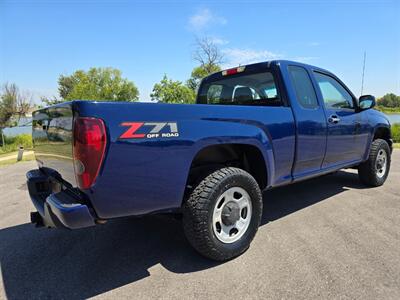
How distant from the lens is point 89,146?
6.11 ft

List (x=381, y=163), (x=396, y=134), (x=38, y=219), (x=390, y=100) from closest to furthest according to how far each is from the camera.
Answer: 1. (x=38, y=219)
2. (x=381, y=163)
3. (x=396, y=134)
4. (x=390, y=100)

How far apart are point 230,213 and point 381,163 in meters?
3.86

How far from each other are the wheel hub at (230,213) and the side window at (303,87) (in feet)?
5.16

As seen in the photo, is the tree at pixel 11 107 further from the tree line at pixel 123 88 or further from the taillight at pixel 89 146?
the taillight at pixel 89 146

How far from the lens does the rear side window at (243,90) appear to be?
3.39 m

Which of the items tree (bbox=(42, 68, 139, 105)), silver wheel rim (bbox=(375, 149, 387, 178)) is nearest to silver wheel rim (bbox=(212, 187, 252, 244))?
silver wheel rim (bbox=(375, 149, 387, 178))

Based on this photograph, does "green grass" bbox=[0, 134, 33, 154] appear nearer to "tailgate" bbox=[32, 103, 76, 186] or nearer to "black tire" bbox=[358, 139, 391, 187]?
"tailgate" bbox=[32, 103, 76, 186]

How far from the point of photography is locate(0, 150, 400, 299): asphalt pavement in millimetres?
2184

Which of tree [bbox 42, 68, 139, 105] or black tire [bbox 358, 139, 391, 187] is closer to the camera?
black tire [bbox 358, 139, 391, 187]

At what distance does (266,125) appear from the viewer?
112 inches

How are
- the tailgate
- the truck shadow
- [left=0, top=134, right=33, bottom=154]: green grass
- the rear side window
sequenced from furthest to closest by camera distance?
[left=0, top=134, right=33, bottom=154]: green grass → the rear side window → the truck shadow → the tailgate

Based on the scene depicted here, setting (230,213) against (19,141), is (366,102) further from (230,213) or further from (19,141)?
(19,141)

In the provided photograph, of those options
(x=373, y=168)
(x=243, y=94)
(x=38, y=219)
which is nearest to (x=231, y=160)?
(x=243, y=94)

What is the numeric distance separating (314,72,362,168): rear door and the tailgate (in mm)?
3092
